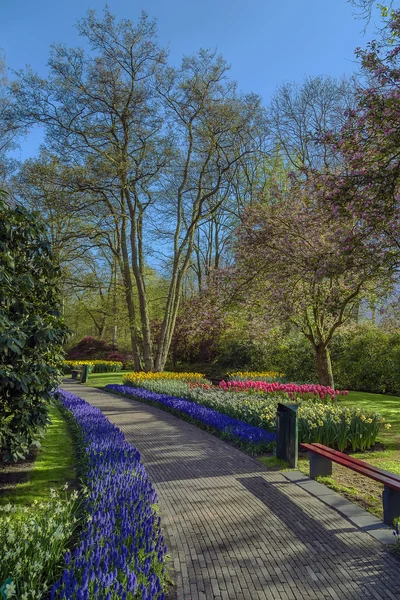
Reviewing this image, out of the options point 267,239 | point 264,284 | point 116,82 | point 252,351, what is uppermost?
point 116,82

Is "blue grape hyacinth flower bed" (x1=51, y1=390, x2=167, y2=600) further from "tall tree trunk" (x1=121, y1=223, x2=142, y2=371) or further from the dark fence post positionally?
"tall tree trunk" (x1=121, y1=223, x2=142, y2=371)

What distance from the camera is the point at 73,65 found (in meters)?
16.8

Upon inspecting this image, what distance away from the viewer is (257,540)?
3947mm

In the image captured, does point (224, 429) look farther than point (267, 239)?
No

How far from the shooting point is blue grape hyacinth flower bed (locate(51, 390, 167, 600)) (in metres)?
2.50

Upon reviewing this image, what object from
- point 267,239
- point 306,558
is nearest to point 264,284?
point 267,239

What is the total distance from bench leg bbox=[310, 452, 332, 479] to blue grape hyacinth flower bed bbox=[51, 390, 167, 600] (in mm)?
2390

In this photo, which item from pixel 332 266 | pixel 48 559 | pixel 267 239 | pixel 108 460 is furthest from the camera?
pixel 267 239

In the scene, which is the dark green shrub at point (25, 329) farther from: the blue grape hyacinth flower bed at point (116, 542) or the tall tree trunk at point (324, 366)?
the tall tree trunk at point (324, 366)

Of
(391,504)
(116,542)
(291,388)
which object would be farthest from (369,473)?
(291,388)

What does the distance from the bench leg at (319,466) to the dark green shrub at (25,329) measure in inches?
142

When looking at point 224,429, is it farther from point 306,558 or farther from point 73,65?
point 73,65

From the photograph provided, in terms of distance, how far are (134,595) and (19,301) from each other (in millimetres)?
3639

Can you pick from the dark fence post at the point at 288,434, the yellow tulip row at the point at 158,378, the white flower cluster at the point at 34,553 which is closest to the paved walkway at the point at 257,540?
the dark fence post at the point at 288,434
